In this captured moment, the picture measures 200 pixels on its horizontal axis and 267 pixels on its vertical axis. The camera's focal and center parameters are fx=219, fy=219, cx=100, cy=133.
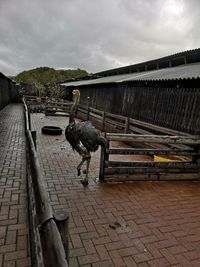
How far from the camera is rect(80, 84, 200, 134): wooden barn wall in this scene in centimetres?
757

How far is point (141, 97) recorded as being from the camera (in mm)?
10820

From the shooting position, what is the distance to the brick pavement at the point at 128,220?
3135 millimetres

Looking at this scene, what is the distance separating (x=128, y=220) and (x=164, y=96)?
635 cm

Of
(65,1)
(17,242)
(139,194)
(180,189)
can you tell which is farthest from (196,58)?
(17,242)

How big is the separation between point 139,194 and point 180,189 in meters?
1.24

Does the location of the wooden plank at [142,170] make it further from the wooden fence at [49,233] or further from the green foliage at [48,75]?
the green foliage at [48,75]

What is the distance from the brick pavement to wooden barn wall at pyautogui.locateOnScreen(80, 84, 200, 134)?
2636mm

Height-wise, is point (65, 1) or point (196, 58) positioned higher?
point (65, 1)

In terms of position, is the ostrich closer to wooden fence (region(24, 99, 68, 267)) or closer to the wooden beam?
the wooden beam

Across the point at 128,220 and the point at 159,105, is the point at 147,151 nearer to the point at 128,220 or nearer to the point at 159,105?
the point at 128,220

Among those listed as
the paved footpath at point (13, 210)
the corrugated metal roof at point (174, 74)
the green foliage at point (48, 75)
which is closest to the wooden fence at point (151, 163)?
the paved footpath at point (13, 210)

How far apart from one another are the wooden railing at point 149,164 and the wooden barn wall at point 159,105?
141 centimetres

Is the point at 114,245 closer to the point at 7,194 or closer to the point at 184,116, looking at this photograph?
the point at 7,194

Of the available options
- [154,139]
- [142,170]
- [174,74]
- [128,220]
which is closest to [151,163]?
[142,170]
